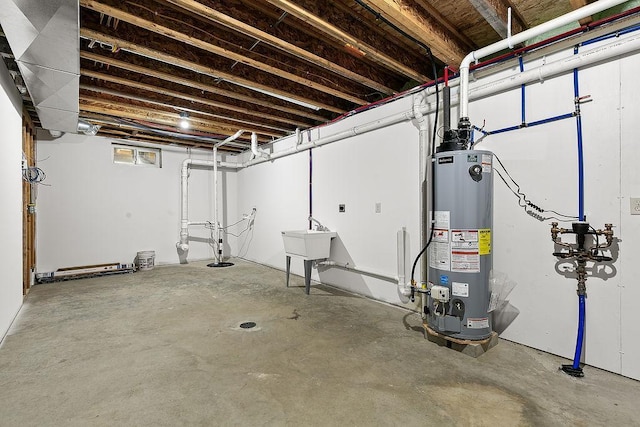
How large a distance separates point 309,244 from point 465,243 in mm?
2044

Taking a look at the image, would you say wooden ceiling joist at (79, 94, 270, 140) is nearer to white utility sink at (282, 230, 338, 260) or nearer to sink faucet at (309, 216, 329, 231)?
sink faucet at (309, 216, 329, 231)

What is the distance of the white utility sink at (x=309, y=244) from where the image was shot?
12.7ft

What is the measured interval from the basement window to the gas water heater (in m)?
5.83

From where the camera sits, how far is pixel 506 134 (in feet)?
8.29

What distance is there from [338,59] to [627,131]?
2.31 metres

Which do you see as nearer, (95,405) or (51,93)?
(95,405)

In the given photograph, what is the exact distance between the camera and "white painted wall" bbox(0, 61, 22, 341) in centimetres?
259

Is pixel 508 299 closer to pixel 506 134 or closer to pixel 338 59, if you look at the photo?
pixel 506 134

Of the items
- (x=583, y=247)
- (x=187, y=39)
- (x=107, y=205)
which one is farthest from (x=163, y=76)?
(x=583, y=247)

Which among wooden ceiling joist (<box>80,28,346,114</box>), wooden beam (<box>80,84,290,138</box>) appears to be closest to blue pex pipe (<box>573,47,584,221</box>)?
wooden ceiling joist (<box>80,28,346,114</box>)

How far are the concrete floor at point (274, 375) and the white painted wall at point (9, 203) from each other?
271 mm

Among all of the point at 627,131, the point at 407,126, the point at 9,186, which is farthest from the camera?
the point at 407,126

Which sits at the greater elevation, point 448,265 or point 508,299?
point 448,265

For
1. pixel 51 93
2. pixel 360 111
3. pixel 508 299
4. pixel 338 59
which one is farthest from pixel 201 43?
pixel 508 299
